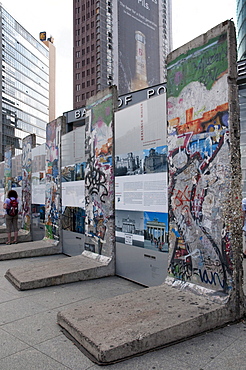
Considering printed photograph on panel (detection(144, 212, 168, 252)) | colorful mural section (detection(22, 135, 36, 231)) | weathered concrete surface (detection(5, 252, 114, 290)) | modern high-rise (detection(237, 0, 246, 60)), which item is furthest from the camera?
modern high-rise (detection(237, 0, 246, 60))

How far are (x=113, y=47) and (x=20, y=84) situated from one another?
26.5 m

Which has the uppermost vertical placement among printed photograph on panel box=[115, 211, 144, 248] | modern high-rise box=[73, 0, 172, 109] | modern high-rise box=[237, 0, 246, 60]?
modern high-rise box=[73, 0, 172, 109]

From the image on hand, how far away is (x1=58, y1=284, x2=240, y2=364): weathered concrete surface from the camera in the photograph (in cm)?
306

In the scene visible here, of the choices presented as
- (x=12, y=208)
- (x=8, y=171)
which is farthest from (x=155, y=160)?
(x=8, y=171)

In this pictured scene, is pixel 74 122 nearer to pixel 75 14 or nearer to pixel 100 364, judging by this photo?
pixel 100 364

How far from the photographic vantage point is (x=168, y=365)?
2.87 m

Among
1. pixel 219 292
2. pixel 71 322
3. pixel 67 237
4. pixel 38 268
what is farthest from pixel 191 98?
pixel 67 237

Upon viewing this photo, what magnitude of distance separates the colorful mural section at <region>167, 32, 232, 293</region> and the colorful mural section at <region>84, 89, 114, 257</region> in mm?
1895

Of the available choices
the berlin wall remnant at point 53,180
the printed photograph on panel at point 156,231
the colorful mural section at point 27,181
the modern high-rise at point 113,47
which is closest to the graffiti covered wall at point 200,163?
the printed photograph on panel at point 156,231

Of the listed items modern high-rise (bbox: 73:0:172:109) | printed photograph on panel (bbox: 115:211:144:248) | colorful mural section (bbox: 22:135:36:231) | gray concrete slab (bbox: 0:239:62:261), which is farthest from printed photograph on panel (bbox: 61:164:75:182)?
modern high-rise (bbox: 73:0:172:109)

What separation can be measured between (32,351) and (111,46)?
82.0m

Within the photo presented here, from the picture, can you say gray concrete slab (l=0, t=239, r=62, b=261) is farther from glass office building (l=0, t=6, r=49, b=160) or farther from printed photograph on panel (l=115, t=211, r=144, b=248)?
glass office building (l=0, t=6, r=49, b=160)

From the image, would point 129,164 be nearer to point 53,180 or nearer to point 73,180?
point 73,180

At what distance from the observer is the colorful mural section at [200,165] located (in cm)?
392
